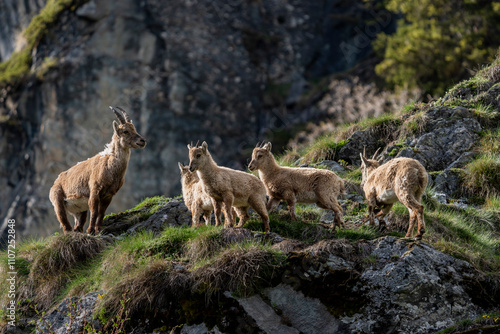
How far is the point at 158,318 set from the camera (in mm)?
8070

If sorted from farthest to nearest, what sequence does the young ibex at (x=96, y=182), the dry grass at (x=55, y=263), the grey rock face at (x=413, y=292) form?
1. the young ibex at (x=96, y=182)
2. the dry grass at (x=55, y=263)
3. the grey rock face at (x=413, y=292)

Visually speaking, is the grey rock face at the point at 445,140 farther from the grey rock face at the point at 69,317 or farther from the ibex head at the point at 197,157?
the grey rock face at the point at 69,317

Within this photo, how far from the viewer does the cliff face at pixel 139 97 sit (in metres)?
30.4

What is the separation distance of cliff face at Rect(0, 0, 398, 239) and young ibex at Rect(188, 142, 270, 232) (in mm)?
20321

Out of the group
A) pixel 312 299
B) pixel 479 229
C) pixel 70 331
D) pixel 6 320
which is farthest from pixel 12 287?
pixel 479 229

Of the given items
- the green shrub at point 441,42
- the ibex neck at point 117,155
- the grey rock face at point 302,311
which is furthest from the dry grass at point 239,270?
the green shrub at point 441,42

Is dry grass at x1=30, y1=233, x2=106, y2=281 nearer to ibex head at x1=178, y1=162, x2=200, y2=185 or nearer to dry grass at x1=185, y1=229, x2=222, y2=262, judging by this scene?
dry grass at x1=185, y1=229, x2=222, y2=262

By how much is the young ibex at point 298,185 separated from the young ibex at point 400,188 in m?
0.65

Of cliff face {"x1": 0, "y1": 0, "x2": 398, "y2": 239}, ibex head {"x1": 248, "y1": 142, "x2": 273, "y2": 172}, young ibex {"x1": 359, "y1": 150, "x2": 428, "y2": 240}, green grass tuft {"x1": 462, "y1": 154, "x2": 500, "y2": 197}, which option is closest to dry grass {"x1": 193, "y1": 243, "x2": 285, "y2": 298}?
young ibex {"x1": 359, "y1": 150, "x2": 428, "y2": 240}

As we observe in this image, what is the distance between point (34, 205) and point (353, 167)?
21223 mm

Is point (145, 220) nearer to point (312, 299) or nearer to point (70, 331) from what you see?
point (70, 331)

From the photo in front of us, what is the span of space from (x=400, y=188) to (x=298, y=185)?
2101mm

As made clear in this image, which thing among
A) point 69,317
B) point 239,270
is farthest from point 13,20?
point 239,270

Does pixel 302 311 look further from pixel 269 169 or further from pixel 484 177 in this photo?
pixel 484 177
